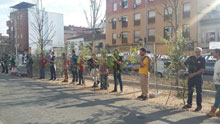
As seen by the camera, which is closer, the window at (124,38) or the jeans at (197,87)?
the jeans at (197,87)

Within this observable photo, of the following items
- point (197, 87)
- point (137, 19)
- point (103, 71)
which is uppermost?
point (137, 19)

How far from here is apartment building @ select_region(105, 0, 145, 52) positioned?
33.5 meters

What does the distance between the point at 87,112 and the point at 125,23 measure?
31819 mm

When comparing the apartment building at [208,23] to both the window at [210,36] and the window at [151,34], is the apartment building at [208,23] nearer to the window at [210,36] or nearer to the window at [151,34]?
the window at [210,36]

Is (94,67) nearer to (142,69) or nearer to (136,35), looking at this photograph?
(142,69)

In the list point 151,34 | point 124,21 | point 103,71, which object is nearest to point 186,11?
point 151,34

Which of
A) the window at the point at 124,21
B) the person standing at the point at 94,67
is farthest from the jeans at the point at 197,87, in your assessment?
the window at the point at 124,21

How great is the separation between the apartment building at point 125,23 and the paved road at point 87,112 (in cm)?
2488

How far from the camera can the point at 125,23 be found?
3634cm

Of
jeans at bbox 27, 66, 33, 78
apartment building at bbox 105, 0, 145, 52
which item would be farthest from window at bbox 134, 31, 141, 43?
jeans at bbox 27, 66, 33, 78

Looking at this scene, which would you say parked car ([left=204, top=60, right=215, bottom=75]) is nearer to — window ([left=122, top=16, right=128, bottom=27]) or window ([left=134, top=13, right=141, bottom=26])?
window ([left=134, top=13, right=141, bottom=26])

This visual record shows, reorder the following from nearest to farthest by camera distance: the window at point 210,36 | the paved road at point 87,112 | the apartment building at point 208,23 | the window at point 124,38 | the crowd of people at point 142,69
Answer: the paved road at point 87,112 → the crowd of people at point 142,69 → the apartment building at point 208,23 → the window at point 210,36 → the window at point 124,38

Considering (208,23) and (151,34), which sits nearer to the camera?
(208,23)

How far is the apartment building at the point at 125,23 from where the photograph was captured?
3353 cm
